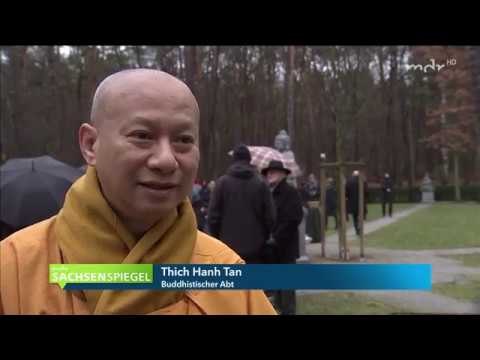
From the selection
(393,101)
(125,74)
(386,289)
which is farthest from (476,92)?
(125,74)

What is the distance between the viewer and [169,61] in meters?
2.00

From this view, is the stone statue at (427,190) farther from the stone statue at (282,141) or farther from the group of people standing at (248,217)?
the group of people standing at (248,217)

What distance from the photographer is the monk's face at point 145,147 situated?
1331 mm

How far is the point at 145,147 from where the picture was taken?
1.35m

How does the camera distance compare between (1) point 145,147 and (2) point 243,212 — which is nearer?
(1) point 145,147

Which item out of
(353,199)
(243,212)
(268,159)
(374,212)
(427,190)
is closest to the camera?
(427,190)

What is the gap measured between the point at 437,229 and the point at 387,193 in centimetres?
45

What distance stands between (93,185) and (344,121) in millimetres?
1842

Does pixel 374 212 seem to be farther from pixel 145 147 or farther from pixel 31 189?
pixel 145 147

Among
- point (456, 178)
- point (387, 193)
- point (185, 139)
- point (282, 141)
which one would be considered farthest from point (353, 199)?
point (185, 139)

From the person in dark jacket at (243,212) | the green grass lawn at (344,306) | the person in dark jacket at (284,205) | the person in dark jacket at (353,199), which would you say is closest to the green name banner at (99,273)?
the green grass lawn at (344,306)

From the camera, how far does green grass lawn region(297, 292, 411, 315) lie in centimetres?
192

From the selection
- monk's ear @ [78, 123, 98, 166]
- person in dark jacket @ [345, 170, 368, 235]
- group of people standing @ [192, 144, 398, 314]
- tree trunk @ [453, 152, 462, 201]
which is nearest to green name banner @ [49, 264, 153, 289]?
monk's ear @ [78, 123, 98, 166]

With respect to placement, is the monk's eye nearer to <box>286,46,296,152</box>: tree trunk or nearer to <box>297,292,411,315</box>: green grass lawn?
<box>297,292,411,315</box>: green grass lawn
